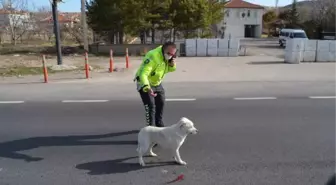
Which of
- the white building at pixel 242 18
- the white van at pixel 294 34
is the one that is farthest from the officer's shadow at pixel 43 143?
the white building at pixel 242 18

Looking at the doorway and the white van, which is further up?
the doorway

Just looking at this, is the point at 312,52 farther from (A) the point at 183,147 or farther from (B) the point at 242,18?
(B) the point at 242,18

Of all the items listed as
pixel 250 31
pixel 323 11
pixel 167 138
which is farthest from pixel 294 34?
pixel 250 31

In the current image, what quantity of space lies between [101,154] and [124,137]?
805 millimetres

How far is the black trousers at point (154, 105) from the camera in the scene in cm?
469

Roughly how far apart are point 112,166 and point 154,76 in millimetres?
1475

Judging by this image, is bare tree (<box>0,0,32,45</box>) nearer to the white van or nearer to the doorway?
the white van

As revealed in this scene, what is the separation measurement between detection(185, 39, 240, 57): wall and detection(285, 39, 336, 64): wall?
456 centimetres

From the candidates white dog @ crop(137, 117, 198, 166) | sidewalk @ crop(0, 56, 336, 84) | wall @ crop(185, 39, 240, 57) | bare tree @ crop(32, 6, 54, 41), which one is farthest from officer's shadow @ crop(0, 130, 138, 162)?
bare tree @ crop(32, 6, 54, 41)

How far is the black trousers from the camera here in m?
4.69

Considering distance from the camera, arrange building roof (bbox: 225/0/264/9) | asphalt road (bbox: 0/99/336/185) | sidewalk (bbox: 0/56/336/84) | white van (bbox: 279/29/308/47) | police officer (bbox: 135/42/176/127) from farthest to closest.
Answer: building roof (bbox: 225/0/264/9) < white van (bbox: 279/29/308/47) < sidewalk (bbox: 0/56/336/84) < police officer (bbox: 135/42/176/127) < asphalt road (bbox: 0/99/336/185)

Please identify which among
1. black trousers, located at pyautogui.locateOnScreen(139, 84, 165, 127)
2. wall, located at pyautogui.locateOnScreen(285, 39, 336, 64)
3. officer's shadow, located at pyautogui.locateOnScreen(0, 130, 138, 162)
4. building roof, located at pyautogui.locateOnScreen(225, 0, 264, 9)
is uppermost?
building roof, located at pyautogui.locateOnScreen(225, 0, 264, 9)

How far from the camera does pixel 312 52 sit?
16.3 meters

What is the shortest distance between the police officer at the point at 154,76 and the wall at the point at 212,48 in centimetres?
1552
